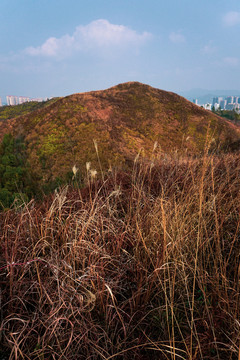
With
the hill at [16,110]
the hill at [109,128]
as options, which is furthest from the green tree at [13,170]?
the hill at [16,110]

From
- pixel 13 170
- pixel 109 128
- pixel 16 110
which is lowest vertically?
pixel 13 170

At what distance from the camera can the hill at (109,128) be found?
24.0 meters

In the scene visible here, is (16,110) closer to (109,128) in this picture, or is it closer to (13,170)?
(109,128)

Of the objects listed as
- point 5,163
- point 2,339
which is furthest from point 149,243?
point 5,163

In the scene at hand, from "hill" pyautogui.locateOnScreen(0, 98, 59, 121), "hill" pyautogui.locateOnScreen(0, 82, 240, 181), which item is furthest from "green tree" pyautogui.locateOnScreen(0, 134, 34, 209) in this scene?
"hill" pyautogui.locateOnScreen(0, 98, 59, 121)

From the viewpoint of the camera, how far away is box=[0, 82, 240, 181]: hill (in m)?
24.0

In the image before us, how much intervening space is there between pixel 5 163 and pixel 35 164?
4.02 m

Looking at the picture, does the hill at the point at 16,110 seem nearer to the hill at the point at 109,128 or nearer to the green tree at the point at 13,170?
the hill at the point at 109,128

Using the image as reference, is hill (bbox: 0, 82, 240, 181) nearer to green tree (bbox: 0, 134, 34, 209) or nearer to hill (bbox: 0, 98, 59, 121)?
green tree (bbox: 0, 134, 34, 209)

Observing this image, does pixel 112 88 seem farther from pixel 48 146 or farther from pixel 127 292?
pixel 127 292

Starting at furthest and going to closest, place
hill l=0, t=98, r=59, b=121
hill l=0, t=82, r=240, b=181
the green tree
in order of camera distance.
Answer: hill l=0, t=98, r=59, b=121, hill l=0, t=82, r=240, b=181, the green tree

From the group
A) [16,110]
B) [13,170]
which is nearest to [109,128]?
[13,170]

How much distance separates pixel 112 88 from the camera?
38.2 meters

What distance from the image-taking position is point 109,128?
92.2 feet
